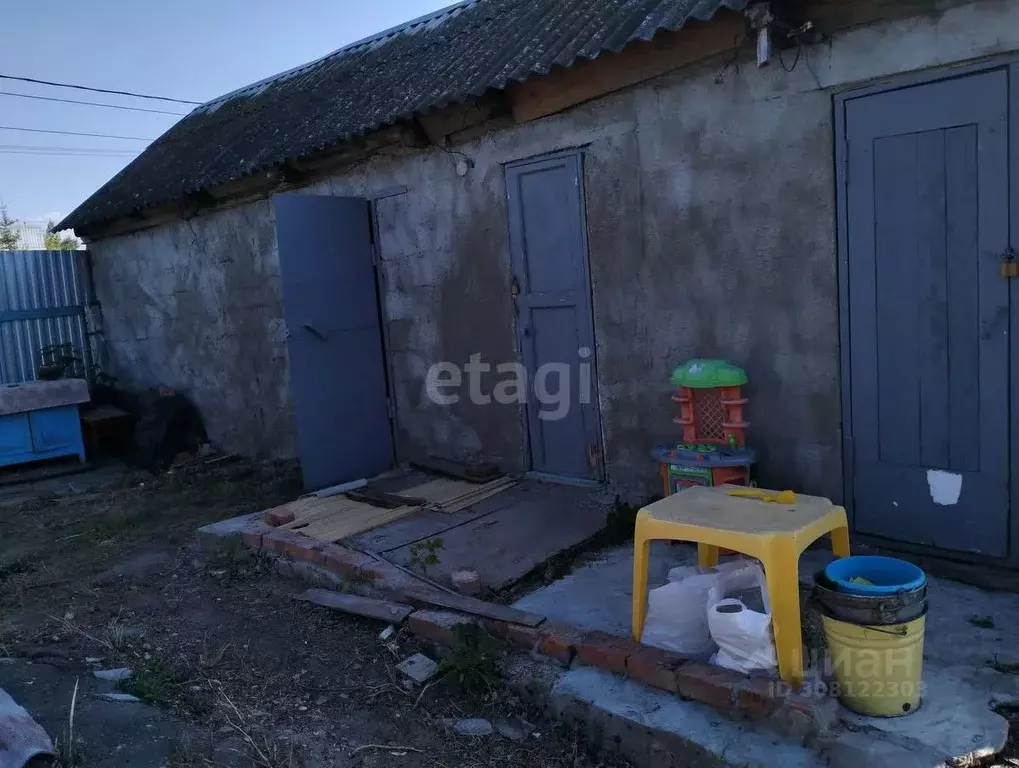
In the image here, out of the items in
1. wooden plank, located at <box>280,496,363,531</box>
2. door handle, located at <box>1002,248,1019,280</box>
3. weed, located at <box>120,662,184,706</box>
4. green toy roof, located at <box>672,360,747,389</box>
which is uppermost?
door handle, located at <box>1002,248,1019,280</box>

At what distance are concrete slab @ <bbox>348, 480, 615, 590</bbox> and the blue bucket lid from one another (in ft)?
6.08

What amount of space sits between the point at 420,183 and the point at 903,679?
4977 mm

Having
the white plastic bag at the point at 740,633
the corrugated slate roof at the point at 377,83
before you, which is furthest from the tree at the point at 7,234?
the white plastic bag at the point at 740,633

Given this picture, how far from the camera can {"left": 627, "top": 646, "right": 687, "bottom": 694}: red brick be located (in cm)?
313

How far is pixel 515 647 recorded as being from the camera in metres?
3.66

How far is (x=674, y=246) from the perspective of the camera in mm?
4879

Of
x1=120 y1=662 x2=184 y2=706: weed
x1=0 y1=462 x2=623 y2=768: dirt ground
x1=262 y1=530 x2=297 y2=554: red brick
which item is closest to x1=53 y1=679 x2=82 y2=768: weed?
x1=0 y1=462 x2=623 y2=768: dirt ground

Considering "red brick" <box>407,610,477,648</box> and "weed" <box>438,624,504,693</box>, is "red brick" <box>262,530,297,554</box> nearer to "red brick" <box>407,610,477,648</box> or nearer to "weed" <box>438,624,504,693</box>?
"red brick" <box>407,610,477,648</box>

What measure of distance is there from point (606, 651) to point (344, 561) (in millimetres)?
1940

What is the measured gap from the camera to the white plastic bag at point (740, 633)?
9.70 feet

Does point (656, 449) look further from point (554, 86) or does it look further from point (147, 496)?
point (147, 496)

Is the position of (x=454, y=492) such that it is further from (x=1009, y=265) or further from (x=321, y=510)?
(x=1009, y=265)

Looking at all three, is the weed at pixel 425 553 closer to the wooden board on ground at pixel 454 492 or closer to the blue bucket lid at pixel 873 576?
the wooden board on ground at pixel 454 492

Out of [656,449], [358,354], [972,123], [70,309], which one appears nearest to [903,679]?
[656,449]
